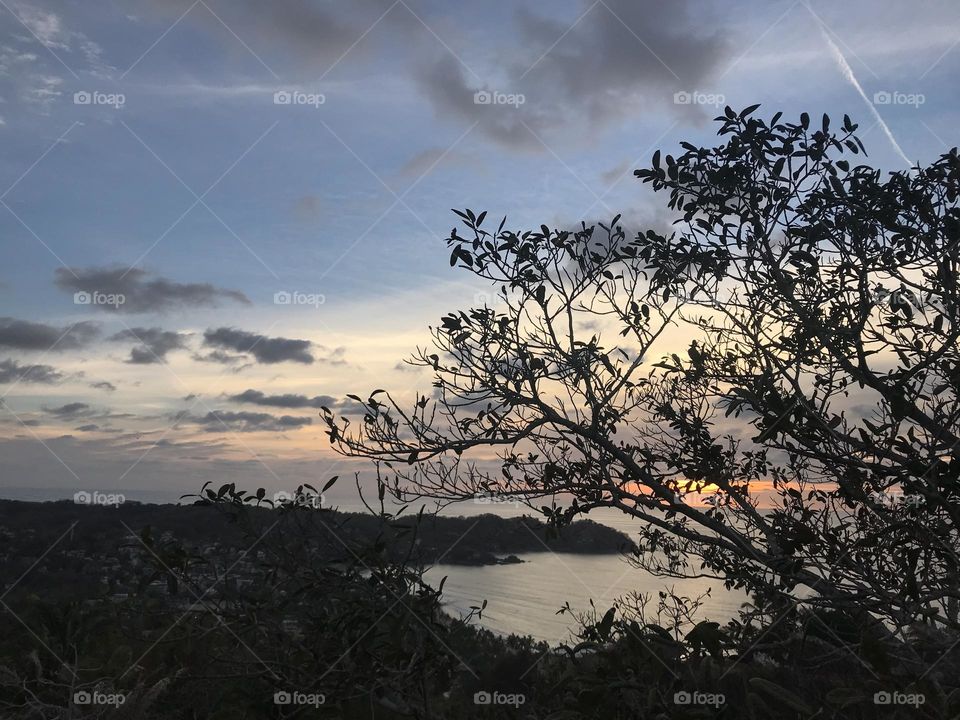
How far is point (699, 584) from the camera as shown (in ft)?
25.5

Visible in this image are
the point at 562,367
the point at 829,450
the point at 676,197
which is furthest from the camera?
the point at 676,197

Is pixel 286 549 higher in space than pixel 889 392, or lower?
lower

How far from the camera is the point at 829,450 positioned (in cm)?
527

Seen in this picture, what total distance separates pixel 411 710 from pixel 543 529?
211 cm

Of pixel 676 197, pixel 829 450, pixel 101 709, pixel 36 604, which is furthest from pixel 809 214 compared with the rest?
pixel 36 604

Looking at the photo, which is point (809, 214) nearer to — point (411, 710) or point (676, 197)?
point (676, 197)

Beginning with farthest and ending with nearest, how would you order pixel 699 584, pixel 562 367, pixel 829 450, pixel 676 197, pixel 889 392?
pixel 699 584 < pixel 676 197 < pixel 562 367 < pixel 829 450 < pixel 889 392

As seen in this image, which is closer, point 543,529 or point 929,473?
point 929,473

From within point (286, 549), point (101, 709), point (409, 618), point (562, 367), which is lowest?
point (101, 709)

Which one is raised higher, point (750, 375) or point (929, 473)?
point (750, 375)

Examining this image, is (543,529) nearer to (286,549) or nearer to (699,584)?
(286,549)

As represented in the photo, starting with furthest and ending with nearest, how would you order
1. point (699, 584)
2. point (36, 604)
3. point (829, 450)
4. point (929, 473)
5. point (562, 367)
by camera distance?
1. point (36, 604)
2. point (699, 584)
3. point (562, 367)
4. point (829, 450)
5. point (929, 473)

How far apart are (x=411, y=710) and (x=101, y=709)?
13.8 ft

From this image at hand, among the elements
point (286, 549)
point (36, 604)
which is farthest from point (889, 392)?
point (36, 604)
